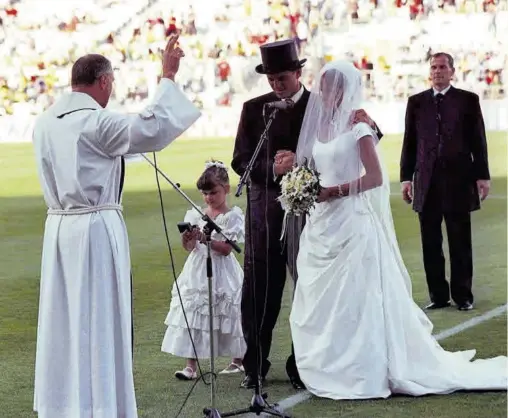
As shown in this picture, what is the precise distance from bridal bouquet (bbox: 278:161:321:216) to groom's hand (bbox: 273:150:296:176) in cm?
14

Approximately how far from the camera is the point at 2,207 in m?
20.4

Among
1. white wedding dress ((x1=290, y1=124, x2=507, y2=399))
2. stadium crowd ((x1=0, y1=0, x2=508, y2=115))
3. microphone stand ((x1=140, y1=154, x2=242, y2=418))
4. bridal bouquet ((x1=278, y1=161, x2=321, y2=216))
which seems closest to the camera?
microphone stand ((x1=140, y1=154, x2=242, y2=418))

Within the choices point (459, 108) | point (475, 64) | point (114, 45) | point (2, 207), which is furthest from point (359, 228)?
point (114, 45)

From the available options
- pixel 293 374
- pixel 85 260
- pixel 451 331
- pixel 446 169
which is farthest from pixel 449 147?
pixel 85 260

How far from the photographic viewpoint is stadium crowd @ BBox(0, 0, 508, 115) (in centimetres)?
3622

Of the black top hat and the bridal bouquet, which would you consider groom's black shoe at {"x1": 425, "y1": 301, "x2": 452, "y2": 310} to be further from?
the black top hat

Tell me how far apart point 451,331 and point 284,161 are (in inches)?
109

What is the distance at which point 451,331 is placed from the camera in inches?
383

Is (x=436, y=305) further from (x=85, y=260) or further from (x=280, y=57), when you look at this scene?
(x=85, y=260)

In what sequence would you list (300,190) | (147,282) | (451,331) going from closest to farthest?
1. (300,190)
2. (451,331)
3. (147,282)

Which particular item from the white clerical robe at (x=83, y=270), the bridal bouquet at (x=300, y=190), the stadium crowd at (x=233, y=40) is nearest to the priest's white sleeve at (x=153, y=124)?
the white clerical robe at (x=83, y=270)

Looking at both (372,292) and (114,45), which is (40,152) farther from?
(114,45)

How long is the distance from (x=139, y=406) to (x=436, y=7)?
3303 cm

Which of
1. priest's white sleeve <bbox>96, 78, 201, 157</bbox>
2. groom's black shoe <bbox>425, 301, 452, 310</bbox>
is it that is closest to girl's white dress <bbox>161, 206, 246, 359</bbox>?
priest's white sleeve <bbox>96, 78, 201, 157</bbox>
